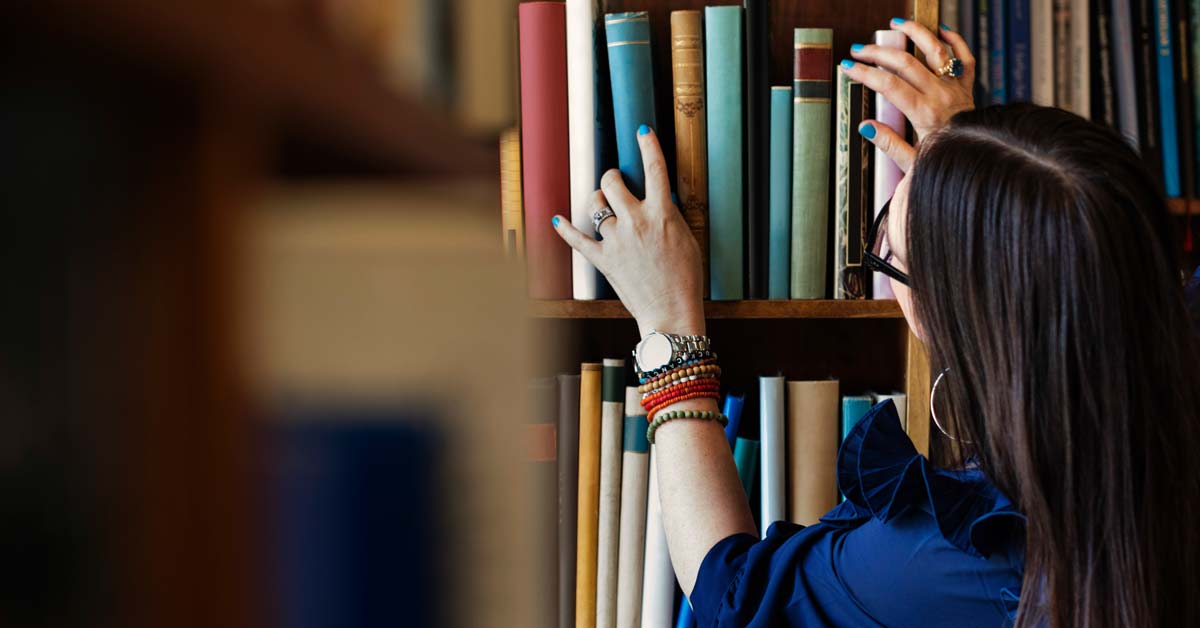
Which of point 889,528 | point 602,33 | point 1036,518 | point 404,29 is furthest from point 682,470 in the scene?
point 404,29

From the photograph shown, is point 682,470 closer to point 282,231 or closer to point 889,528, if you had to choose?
point 889,528

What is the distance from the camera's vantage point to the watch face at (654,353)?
101 centimetres

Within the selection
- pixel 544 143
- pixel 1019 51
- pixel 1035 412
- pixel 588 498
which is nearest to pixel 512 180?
pixel 544 143

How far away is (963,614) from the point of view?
791 millimetres

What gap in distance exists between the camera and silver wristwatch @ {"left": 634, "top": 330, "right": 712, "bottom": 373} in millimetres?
1011

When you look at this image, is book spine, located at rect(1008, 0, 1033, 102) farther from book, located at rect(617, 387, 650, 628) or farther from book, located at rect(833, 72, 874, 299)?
book, located at rect(617, 387, 650, 628)

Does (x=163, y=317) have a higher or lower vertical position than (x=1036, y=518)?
higher

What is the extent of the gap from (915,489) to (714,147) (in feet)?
1.49

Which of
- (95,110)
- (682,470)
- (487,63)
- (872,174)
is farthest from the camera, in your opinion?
(872,174)

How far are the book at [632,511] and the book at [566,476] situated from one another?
6cm

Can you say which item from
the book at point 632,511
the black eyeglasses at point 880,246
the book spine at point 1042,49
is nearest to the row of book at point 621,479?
the book at point 632,511

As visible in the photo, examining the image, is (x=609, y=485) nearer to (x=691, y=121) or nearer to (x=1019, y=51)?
(x=691, y=121)

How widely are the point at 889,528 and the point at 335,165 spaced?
0.71 metres

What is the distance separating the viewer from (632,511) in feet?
3.75
